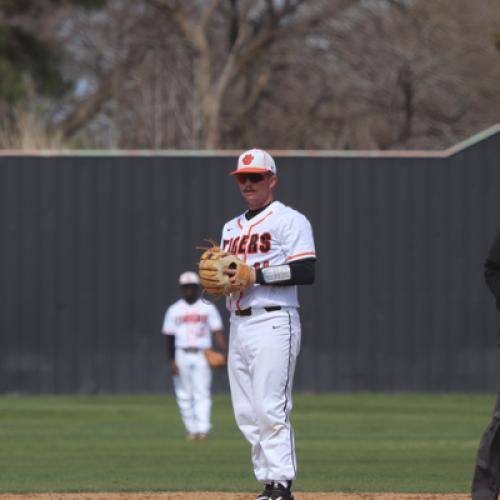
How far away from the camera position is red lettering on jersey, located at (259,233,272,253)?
7.97 metres

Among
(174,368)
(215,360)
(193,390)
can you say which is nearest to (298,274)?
(193,390)

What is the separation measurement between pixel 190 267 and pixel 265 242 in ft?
44.3

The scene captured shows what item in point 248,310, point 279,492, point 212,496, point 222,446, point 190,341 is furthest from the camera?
point 190,341

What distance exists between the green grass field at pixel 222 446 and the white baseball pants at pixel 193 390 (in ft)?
0.79

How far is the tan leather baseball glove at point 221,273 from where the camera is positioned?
7750mm

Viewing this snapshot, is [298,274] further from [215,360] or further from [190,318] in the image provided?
[190,318]

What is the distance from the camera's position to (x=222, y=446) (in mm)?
13859

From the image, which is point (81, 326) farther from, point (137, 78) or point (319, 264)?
point (137, 78)

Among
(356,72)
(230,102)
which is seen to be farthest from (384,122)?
(230,102)

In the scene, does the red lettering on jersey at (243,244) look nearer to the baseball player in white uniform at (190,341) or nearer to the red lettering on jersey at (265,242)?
the red lettering on jersey at (265,242)

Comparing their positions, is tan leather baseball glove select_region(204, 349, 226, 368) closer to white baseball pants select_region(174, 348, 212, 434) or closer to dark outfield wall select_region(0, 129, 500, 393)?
white baseball pants select_region(174, 348, 212, 434)

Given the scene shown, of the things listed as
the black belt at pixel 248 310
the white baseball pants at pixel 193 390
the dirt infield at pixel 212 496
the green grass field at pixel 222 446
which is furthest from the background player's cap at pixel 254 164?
the white baseball pants at pixel 193 390

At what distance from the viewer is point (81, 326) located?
21.5m

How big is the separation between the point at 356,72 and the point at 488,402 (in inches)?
580
